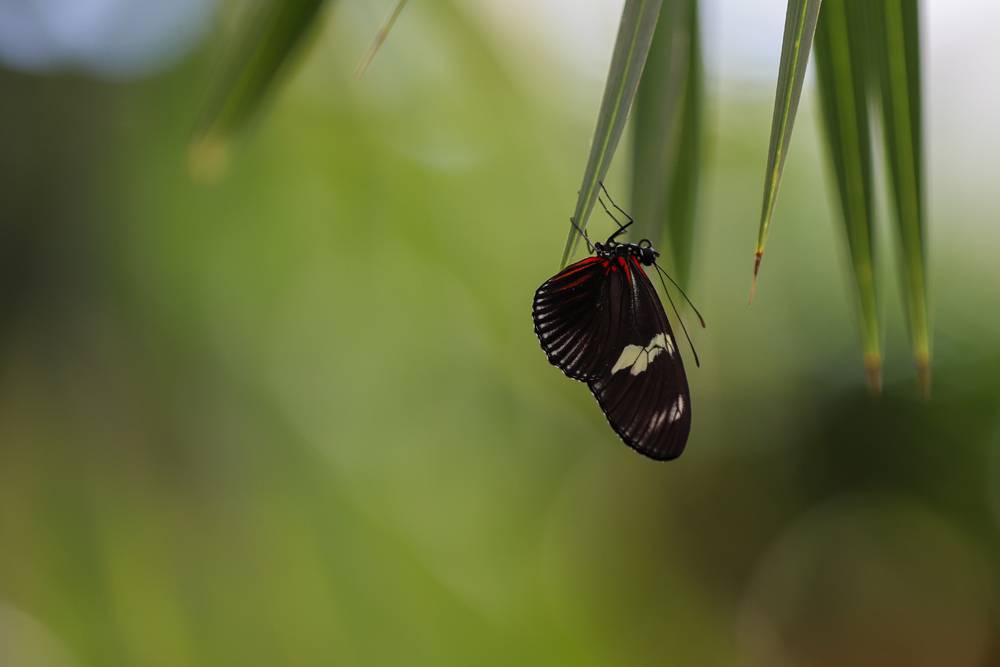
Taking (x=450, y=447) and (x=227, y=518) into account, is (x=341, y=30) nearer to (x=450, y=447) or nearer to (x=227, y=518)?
(x=227, y=518)

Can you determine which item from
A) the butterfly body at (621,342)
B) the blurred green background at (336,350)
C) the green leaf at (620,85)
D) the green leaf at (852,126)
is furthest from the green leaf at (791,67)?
the blurred green background at (336,350)

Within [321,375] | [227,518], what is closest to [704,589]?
[321,375]

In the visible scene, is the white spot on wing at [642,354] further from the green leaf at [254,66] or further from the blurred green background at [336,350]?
the green leaf at [254,66]

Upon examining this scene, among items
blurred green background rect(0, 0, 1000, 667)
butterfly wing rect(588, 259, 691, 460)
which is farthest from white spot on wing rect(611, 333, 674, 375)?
blurred green background rect(0, 0, 1000, 667)

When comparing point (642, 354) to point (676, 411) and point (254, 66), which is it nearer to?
point (676, 411)

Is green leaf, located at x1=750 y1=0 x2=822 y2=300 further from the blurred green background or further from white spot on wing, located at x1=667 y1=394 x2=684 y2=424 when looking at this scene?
the blurred green background

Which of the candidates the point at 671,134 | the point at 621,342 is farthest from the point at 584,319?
the point at 671,134
